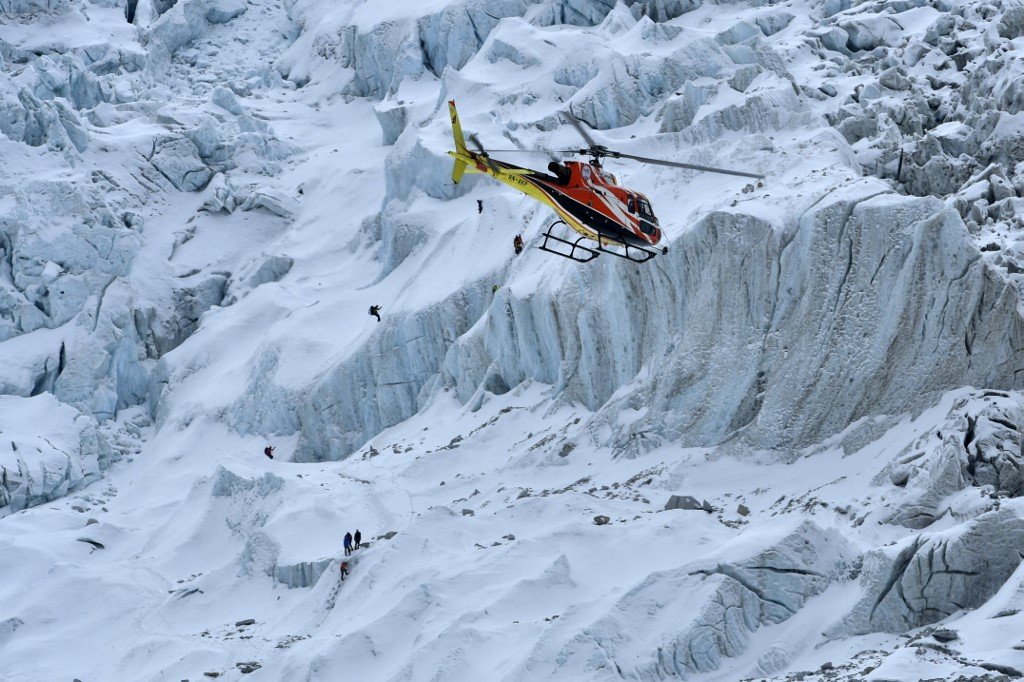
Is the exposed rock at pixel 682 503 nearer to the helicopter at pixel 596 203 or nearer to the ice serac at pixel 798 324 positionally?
the ice serac at pixel 798 324

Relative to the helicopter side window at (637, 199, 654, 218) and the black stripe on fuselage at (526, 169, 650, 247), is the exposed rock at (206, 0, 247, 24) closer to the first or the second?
the black stripe on fuselage at (526, 169, 650, 247)

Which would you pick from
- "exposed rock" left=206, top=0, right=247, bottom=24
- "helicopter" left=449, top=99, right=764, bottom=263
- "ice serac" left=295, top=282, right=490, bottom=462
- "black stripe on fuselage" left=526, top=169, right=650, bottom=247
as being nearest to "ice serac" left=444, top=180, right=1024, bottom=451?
"helicopter" left=449, top=99, right=764, bottom=263

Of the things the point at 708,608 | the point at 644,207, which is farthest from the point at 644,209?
the point at 708,608

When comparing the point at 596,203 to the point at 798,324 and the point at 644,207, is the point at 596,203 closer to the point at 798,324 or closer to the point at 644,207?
the point at 644,207

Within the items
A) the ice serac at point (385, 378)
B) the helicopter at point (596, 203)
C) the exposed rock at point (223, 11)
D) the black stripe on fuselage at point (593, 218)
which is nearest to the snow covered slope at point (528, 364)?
the ice serac at point (385, 378)

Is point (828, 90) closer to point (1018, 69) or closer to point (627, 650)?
point (1018, 69)

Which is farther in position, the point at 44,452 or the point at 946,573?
the point at 44,452
